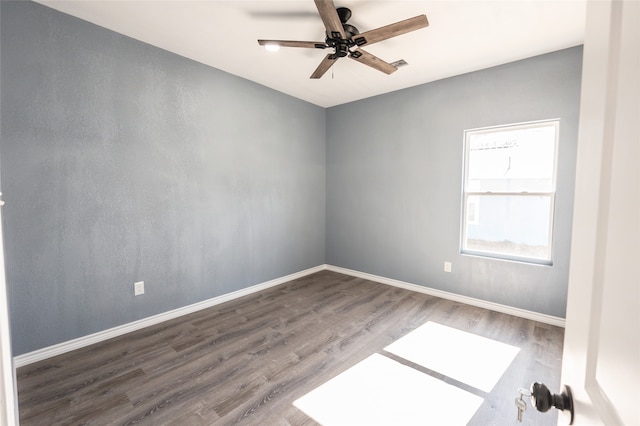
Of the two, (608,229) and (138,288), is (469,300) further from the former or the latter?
(138,288)

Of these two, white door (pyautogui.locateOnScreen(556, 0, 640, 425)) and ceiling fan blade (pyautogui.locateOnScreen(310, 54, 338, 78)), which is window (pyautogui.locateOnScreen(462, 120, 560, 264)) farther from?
white door (pyautogui.locateOnScreen(556, 0, 640, 425))

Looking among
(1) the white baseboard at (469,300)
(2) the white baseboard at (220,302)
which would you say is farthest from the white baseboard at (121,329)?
(1) the white baseboard at (469,300)

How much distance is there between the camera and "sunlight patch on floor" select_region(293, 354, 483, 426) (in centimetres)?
165

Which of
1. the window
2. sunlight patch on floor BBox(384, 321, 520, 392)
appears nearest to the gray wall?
the window

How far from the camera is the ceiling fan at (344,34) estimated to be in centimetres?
187

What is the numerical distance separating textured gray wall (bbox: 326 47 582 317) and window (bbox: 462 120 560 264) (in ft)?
0.32

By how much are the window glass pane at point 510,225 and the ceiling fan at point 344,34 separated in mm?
2123

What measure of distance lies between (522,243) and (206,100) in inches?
155

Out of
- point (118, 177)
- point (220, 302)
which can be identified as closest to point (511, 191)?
point (220, 302)

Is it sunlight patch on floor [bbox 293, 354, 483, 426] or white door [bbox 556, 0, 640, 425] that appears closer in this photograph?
white door [bbox 556, 0, 640, 425]

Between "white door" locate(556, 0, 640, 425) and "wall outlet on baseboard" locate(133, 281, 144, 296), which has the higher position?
"white door" locate(556, 0, 640, 425)

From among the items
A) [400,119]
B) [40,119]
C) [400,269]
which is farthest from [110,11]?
[400,269]

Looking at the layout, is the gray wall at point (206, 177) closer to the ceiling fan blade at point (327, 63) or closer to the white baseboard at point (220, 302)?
the white baseboard at point (220, 302)

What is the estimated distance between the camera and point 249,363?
2.19 m
